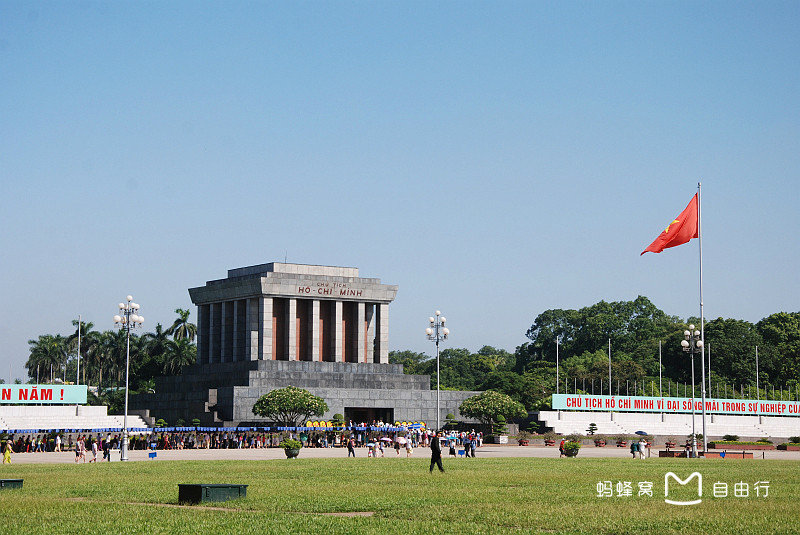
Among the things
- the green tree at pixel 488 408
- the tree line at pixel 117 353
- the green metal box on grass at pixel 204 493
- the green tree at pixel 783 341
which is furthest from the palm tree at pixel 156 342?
the green metal box on grass at pixel 204 493

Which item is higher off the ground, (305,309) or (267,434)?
(305,309)

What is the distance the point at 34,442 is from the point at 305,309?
106 ft

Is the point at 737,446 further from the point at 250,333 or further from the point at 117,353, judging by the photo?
the point at 117,353

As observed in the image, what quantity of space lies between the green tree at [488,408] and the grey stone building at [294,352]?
5.59 metres

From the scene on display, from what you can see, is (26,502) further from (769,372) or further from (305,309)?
(769,372)

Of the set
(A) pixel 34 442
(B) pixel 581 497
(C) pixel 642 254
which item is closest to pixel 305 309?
(A) pixel 34 442

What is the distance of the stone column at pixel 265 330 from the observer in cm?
9431

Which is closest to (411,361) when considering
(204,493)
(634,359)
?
(634,359)

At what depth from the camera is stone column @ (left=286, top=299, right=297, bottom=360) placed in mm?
95250

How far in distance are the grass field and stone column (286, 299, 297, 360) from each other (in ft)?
190

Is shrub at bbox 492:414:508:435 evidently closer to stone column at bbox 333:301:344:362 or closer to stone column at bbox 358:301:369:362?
stone column at bbox 358:301:369:362

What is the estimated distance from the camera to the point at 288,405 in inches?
3125

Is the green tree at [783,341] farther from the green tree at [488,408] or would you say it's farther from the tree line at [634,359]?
the green tree at [488,408]

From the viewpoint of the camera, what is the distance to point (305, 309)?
321 feet
